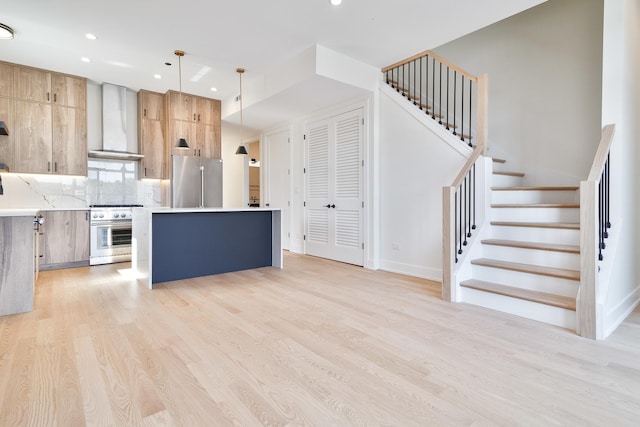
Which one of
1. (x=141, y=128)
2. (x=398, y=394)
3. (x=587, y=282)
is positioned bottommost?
(x=398, y=394)

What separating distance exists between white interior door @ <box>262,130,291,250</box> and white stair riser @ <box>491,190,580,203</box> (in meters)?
3.93

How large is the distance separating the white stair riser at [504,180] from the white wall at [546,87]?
22 cm

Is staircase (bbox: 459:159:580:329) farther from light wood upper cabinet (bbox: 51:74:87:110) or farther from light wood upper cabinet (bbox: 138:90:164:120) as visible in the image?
light wood upper cabinet (bbox: 51:74:87:110)

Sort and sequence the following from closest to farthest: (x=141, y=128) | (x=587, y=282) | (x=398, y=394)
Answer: (x=398, y=394) → (x=587, y=282) → (x=141, y=128)

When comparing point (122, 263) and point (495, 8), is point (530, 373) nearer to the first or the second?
point (495, 8)

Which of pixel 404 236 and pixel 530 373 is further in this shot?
pixel 404 236

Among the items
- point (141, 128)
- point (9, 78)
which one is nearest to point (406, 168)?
point (141, 128)

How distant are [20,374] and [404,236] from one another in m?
4.05

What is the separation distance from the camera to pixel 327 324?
264 centimetres

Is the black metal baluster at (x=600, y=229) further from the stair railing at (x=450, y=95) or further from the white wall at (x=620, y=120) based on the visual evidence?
the stair railing at (x=450, y=95)

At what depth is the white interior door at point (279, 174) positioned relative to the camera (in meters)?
6.61

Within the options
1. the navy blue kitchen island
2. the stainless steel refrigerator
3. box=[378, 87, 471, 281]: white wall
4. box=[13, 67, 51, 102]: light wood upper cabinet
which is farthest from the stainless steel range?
box=[378, 87, 471, 281]: white wall

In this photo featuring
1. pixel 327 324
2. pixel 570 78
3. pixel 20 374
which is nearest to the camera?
pixel 20 374

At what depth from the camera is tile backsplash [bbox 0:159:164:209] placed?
196 inches
